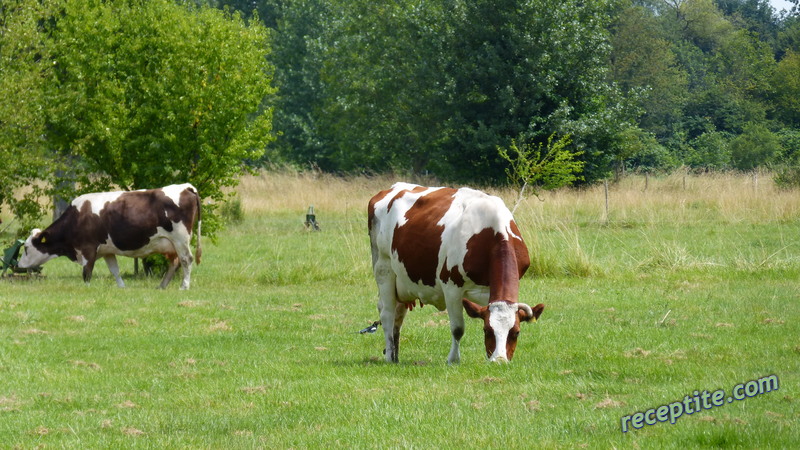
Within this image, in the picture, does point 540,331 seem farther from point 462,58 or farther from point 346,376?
point 462,58

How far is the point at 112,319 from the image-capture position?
16203mm

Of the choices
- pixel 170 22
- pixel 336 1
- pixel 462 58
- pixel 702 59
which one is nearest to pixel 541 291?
pixel 170 22

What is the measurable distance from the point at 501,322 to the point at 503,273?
561 millimetres

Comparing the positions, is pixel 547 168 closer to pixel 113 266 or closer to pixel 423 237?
pixel 113 266

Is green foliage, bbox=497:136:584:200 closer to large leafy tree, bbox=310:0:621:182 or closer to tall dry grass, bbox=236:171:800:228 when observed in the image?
tall dry grass, bbox=236:171:800:228

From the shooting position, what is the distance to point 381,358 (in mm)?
12633

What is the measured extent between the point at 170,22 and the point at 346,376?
48.0ft

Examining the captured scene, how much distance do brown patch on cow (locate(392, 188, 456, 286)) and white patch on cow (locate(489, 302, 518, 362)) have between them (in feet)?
3.98

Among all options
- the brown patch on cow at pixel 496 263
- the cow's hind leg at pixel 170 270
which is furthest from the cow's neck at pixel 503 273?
the cow's hind leg at pixel 170 270

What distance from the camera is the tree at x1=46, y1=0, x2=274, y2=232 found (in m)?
23.5

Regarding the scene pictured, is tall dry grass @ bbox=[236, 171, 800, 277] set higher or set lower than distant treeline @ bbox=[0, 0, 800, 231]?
lower

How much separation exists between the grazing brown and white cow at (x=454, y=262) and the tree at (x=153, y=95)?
11371 mm

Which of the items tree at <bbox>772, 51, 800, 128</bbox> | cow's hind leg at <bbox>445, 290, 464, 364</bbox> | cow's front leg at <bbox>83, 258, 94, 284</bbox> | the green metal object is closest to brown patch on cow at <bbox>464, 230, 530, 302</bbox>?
cow's hind leg at <bbox>445, 290, 464, 364</bbox>

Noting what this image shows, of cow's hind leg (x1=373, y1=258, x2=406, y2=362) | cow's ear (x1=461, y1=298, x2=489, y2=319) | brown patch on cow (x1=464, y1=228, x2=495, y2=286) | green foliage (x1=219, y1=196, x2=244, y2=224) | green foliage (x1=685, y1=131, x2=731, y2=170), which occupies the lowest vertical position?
green foliage (x1=219, y1=196, x2=244, y2=224)
